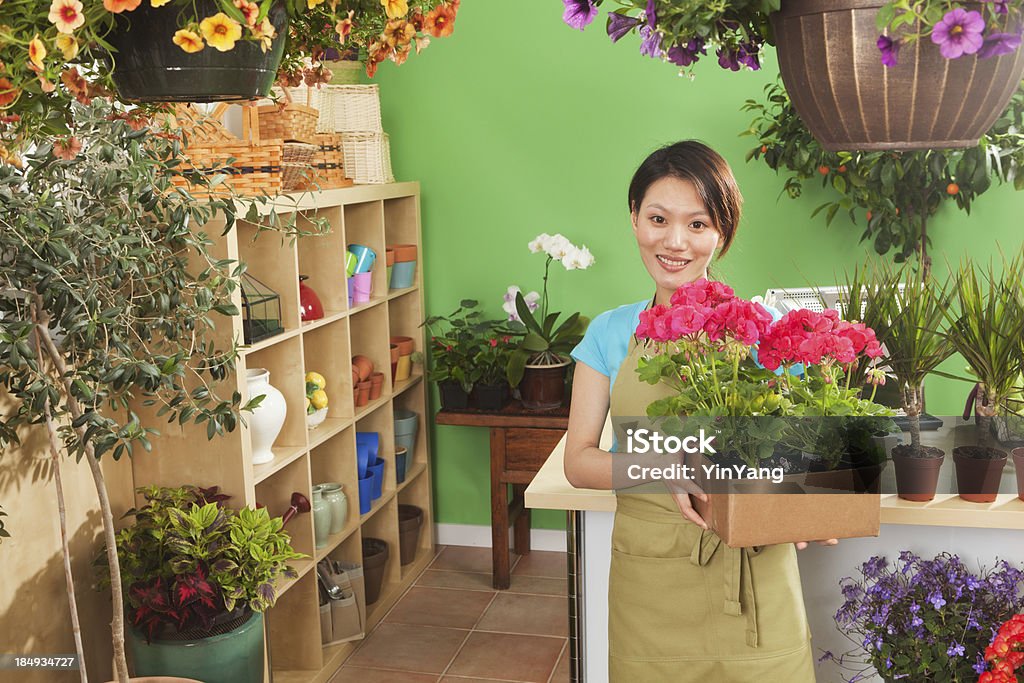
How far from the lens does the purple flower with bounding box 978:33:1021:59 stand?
31.2 inches

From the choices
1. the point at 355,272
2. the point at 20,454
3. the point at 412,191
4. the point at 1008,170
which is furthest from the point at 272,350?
the point at 1008,170

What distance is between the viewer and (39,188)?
6.26ft

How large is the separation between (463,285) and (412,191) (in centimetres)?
47

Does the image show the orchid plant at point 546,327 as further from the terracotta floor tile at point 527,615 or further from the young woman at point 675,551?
the young woman at point 675,551

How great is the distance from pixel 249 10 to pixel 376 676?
2.81 m

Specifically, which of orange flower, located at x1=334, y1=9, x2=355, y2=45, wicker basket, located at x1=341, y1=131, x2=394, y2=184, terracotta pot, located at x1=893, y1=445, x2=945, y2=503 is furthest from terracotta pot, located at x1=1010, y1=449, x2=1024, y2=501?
wicker basket, located at x1=341, y1=131, x2=394, y2=184

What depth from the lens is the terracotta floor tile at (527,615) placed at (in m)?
3.79

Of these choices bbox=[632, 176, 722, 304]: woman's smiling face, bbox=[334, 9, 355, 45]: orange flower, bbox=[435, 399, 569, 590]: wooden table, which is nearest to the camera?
bbox=[334, 9, 355, 45]: orange flower

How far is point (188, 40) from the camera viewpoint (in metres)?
1.04

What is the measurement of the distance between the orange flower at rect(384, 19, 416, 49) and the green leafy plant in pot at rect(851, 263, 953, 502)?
1.13 meters

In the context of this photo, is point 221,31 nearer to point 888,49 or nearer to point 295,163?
point 888,49

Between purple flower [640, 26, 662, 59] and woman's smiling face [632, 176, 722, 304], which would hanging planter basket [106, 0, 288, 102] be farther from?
woman's smiling face [632, 176, 722, 304]

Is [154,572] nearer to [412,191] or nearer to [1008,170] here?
[412,191]

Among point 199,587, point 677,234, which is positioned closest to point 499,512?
point 199,587
